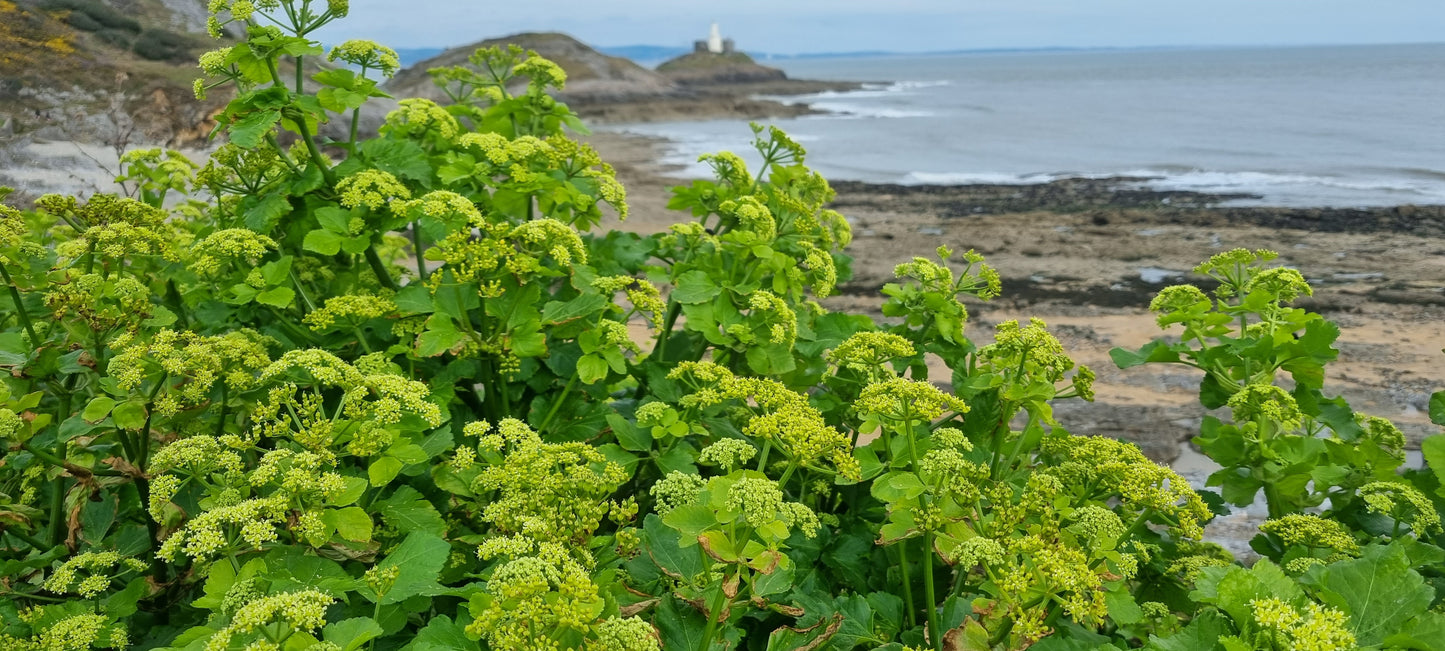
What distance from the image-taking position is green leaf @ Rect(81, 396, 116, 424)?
8.18 ft

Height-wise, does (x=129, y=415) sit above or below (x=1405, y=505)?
above

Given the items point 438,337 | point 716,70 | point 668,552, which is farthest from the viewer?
point 716,70

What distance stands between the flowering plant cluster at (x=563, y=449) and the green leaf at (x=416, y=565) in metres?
0.01

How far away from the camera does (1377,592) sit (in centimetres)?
208

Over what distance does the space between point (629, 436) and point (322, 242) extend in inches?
55.1

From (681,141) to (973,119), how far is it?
1026 inches

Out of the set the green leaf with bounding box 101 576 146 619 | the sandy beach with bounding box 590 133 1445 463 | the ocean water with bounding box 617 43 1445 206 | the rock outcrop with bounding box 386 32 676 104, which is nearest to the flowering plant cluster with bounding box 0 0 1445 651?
the green leaf with bounding box 101 576 146 619

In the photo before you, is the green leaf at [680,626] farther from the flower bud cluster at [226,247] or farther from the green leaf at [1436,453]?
the green leaf at [1436,453]

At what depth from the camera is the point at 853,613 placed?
254cm

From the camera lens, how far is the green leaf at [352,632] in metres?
1.86

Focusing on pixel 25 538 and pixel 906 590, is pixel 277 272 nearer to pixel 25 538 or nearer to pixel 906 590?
pixel 25 538

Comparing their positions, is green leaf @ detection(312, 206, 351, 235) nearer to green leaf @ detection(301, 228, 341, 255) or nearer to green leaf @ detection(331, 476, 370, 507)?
green leaf @ detection(301, 228, 341, 255)

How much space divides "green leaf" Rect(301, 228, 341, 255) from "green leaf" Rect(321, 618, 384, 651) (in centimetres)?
166

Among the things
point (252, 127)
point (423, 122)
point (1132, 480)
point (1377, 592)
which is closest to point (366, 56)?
point (423, 122)
